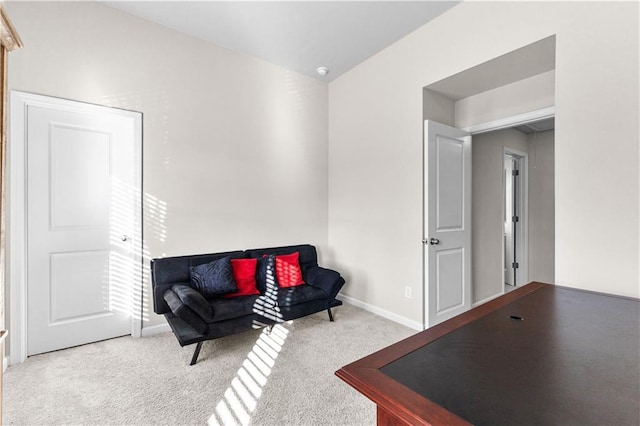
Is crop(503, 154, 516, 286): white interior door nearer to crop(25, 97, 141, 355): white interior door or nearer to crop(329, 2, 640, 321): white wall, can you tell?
crop(329, 2, 640, 321): white wall

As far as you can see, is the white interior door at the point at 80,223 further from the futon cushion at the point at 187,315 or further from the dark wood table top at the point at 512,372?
the dark wood table top at the point at 512,372

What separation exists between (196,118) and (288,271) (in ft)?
5.98

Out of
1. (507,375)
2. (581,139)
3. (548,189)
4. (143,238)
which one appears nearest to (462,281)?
(581,139)

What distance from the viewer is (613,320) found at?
1228 millimetres

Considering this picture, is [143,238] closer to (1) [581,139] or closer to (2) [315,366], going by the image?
(2) [315,366]

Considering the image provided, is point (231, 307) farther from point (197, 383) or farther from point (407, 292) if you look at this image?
point (407, 292)

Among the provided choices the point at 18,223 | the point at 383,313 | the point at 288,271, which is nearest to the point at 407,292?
the point at 383,313

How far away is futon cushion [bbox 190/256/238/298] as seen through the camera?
265cm

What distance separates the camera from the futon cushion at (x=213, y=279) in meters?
2.65

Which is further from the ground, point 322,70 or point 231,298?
point 322,70

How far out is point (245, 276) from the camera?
9.47 ft

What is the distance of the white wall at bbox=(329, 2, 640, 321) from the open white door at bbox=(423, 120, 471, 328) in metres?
0.12

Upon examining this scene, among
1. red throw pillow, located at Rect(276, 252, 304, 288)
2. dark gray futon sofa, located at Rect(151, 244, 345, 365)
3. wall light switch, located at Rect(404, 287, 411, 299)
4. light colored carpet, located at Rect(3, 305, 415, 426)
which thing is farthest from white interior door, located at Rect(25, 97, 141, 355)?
wall light switch, located at Rect(404, 287, 411, 299)

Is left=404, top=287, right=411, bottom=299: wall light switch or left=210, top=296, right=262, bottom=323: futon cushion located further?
left=404, top=287, right=411, bottom=299: wall light switch
